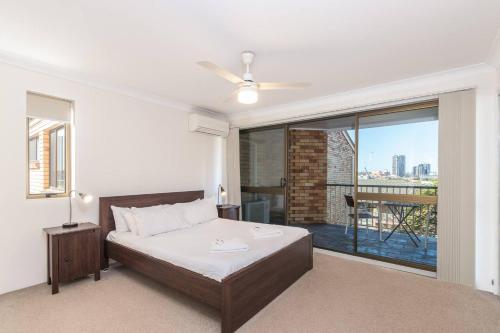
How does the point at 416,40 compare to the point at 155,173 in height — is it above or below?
above

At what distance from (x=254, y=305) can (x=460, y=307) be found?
1.97 metres

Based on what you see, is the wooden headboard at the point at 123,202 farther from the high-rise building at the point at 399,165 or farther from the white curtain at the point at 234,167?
the high-rise building at the point at 399,165

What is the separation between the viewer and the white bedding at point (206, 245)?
2.18 m

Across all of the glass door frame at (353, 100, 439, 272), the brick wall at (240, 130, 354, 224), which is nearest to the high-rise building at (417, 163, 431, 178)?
the glass door frame at (353, 100, 439, 272)

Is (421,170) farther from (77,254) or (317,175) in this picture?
(77,254)

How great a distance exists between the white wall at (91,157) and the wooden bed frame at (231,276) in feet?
1.25

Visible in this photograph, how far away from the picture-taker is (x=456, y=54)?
8.46ft

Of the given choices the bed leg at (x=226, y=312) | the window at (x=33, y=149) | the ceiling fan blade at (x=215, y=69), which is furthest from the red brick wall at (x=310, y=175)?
the window at (x=33, y=149)

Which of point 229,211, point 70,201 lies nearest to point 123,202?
point 70,201

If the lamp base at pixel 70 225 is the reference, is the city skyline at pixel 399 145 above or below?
above

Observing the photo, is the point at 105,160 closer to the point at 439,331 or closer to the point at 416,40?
the point at 416,40

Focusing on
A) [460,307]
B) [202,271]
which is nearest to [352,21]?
[202,271]

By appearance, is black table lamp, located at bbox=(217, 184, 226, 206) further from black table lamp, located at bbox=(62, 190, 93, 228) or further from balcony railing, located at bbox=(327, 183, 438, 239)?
balcony railing, located at bbox=(327, 183, 438, 239)

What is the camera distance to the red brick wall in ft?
19.2
